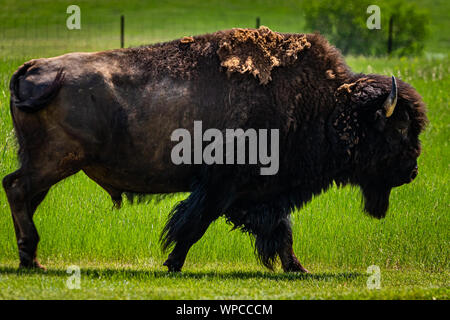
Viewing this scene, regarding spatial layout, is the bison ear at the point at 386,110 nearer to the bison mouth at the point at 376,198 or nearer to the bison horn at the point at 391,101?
the bison horn at the point at 391,101

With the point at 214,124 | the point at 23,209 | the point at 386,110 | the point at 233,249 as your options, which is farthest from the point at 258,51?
the point at 23,209

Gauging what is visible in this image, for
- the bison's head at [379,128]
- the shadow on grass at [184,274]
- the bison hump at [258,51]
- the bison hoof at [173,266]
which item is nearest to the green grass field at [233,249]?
the shadow on grass at [184,274]

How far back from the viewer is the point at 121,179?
29.0 feet

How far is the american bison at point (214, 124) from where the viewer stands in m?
8.34

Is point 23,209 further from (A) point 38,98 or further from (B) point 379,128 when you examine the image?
(B) point 379,128

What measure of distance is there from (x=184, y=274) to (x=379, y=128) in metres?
2.67

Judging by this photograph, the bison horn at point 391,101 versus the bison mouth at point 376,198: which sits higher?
the bison horn at point 391,101

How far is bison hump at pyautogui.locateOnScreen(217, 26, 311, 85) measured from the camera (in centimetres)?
887

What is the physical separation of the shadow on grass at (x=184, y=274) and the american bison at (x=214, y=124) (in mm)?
217

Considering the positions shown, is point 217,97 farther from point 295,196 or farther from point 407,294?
point 407,294

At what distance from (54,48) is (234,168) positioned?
19370 millimetres

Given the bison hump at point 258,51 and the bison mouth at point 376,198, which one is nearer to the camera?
the bison hump at point 258,51

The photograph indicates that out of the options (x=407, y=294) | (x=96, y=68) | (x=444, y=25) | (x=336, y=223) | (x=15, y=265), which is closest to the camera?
(x=407, y=294)

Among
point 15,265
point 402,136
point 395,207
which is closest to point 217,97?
point 402,136
